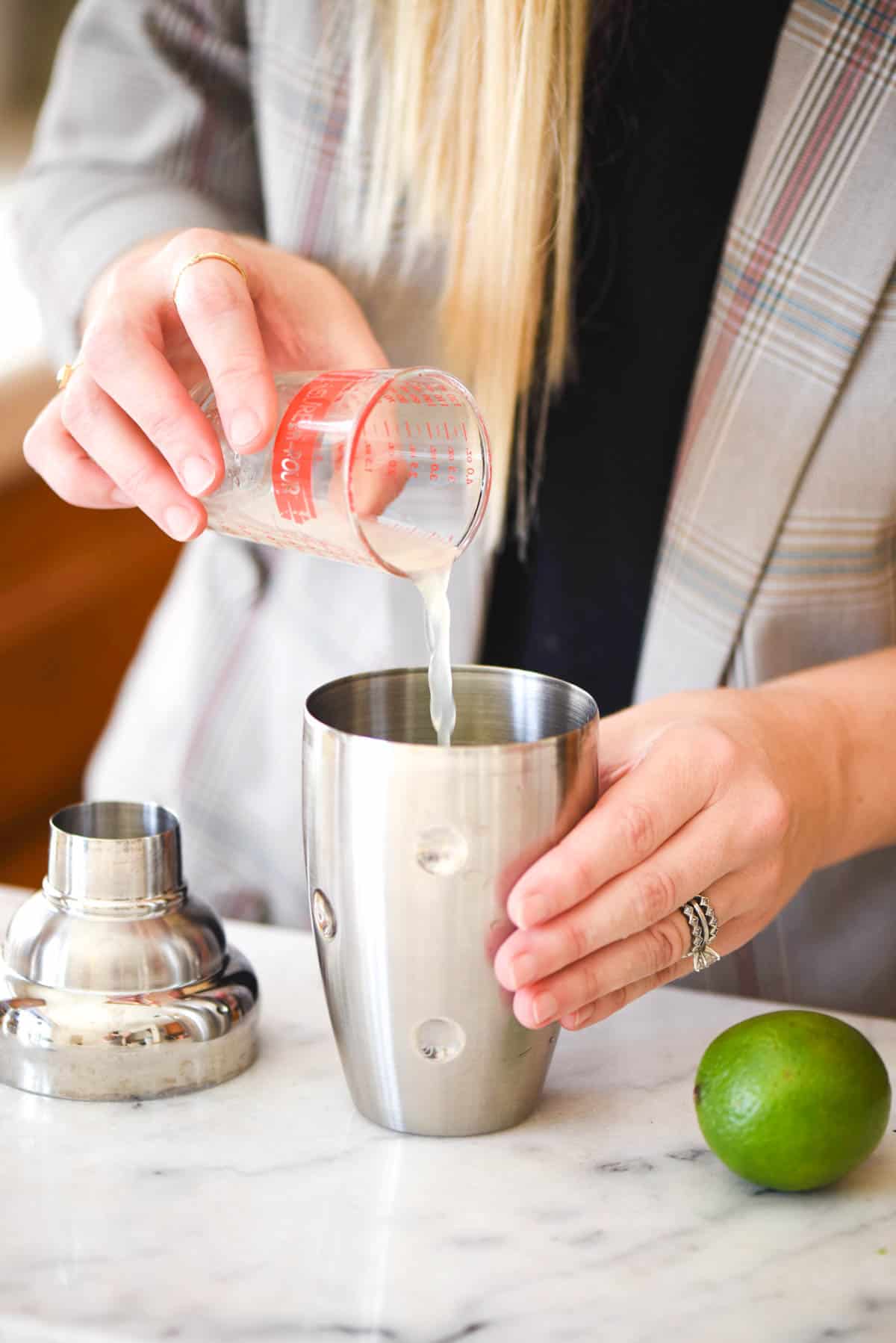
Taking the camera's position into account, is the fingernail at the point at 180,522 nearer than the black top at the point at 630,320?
Yes

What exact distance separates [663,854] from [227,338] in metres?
0.37

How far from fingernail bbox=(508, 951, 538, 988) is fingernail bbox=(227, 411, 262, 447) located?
31 centimetres

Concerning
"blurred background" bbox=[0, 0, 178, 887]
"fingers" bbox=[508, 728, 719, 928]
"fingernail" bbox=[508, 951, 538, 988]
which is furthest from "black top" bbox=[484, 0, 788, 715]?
"blurred background" bbox=[0, 0, 178, 887]

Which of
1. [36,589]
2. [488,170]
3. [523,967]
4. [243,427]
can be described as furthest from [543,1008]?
[36,589]

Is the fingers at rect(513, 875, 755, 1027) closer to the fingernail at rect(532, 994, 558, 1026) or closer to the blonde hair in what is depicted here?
the fingernail at rect(532, 994, 558, 1026)

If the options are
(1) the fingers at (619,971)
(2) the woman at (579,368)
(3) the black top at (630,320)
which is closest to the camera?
(1) the fingers at (619,971)

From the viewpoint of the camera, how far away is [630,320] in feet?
3.94

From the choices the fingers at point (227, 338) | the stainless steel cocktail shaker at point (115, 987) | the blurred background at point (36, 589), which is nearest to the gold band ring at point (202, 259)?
the fingers at point (227, 338)

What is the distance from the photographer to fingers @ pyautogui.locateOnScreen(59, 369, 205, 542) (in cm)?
83

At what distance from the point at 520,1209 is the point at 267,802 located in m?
0.70

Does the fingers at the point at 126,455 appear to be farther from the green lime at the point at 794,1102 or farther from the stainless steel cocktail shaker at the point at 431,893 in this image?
the green lime at the point at 794,1102

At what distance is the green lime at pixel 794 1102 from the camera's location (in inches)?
26.3

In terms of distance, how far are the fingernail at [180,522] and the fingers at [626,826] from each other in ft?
0.94

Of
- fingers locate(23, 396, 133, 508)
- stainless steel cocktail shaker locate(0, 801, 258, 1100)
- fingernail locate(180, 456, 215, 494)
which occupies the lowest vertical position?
stainless steel cocktail shaker locate(0, 801, 258, 1100)
